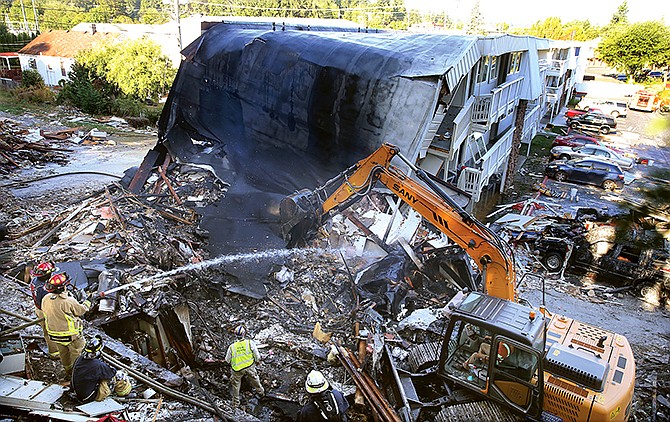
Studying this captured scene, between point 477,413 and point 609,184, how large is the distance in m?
18.8

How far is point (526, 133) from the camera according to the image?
25.1 m

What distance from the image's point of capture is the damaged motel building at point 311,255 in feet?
19.0

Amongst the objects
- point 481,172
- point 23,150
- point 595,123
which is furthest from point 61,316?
point 595,123

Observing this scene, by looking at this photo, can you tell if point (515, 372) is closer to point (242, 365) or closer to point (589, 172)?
point (242, 365)

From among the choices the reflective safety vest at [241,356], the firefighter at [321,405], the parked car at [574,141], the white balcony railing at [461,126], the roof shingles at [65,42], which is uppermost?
the roof shingles at [65,42]

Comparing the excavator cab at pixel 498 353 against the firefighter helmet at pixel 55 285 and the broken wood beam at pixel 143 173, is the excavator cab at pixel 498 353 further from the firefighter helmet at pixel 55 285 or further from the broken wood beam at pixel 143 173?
the broken wood beam at pixel 143 173

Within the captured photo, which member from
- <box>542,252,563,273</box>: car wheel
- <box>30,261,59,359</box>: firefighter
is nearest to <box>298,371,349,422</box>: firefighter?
<box>30,261,59,359</box>: firefighter

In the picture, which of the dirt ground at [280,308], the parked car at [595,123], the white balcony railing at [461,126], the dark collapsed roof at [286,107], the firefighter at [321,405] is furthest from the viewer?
the parked car at [595,123]

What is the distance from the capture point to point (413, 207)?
8.02 metres

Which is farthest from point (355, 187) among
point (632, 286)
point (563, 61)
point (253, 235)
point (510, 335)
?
point (563, 61)

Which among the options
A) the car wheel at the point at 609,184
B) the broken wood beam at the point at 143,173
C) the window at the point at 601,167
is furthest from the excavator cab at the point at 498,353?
the window at the point at 601,167

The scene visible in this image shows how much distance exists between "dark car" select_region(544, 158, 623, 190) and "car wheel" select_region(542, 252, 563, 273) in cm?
983

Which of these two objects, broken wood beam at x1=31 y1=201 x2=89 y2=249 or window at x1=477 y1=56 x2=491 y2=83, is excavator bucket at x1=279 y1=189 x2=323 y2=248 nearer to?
broken wood beam at x1=31 y1=201 x2=89 y2=249

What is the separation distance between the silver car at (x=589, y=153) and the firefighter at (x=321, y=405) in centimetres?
2192
